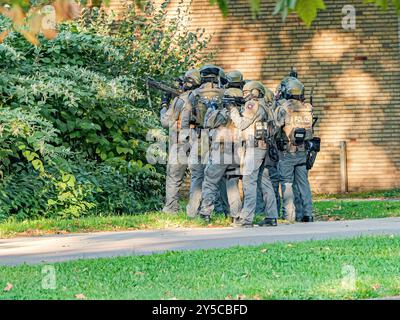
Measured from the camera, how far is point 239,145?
17.0 meters

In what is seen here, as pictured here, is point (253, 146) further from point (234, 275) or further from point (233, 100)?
point (234, 275)

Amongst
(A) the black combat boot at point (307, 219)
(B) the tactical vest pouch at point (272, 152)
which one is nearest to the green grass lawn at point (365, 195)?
(A) the black combat boot at point (307, 219)

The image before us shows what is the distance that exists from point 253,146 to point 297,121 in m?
1.18

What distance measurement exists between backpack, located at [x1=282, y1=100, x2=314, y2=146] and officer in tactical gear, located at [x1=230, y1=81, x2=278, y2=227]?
0.78 meters

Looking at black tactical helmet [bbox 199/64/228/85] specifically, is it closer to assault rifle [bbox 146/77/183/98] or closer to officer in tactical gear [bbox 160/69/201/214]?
officer in tactical gear [bbox 160/69/201/214]

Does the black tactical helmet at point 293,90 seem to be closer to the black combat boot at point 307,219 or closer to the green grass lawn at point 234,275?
the black combat boot at point 307,219

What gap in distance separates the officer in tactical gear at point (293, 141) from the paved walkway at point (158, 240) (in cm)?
86

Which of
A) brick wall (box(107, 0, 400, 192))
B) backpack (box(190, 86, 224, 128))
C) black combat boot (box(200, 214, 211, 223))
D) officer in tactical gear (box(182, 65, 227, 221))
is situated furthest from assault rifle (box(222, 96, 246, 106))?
brick wall (box(107, 0, 400, 192))

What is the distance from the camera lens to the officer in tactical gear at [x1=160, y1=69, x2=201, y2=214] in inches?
733

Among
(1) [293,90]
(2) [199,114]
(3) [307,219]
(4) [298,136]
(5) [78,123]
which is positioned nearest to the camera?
(4) [298,136]

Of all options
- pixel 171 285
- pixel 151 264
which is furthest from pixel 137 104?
pixel 171 285

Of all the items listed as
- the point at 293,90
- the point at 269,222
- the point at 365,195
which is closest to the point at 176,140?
the point at 293,90

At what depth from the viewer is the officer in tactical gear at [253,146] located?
16.8 metres
